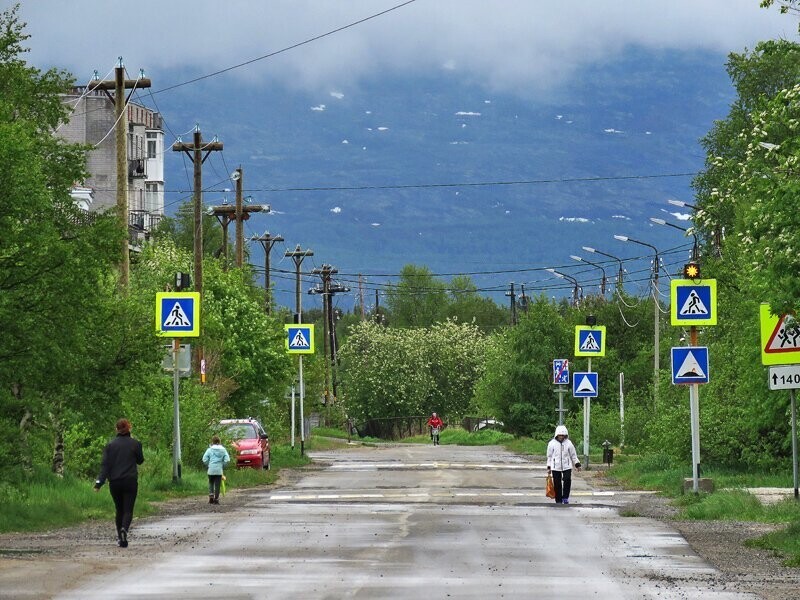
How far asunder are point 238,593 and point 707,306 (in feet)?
57.9

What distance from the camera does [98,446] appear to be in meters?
34.5

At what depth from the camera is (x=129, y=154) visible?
129750mm

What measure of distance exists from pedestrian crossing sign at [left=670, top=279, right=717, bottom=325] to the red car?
15741mm

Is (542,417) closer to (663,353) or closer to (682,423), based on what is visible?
(663,353)

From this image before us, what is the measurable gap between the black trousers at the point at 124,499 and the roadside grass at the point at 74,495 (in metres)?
2.29

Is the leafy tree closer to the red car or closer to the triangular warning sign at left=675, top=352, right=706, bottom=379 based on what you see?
the red car

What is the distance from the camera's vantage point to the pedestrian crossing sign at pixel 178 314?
35344 mm

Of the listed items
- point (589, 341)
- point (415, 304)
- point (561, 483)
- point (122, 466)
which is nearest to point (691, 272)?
point (561, 483)

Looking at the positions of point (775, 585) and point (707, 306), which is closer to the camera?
point (775, 585)

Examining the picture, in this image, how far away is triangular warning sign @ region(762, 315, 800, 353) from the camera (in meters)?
25.2

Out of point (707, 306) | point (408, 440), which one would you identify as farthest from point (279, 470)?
point (408, 440)

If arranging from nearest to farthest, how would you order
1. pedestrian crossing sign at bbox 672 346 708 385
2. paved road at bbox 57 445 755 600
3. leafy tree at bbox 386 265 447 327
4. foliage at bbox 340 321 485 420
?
paved road at bbox 57 445 755 600
pedestrian crossing sign at bbox 672 346 708 385
foliage at bbox 340 321 485 420
leafy tree at bbox 386 265 447 327

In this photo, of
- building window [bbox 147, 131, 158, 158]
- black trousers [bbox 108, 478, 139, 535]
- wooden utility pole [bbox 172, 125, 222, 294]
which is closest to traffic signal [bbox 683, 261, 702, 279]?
black trousers [bbox 108, 478, 139, 535]

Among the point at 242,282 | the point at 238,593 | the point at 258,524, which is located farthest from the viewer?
the point at 242,282
